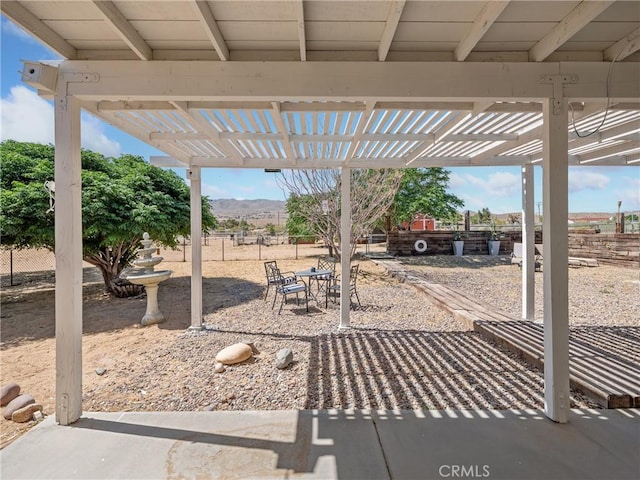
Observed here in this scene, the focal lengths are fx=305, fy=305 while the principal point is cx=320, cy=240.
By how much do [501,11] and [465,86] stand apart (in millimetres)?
509

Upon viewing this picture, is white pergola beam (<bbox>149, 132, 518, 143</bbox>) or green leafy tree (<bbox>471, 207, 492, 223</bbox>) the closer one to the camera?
white pergola beam (<bbox>149, 132, 518, 143</bbox>)

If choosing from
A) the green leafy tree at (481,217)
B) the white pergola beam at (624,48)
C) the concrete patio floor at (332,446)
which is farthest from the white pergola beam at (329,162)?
the green leafy tree at (481,217)

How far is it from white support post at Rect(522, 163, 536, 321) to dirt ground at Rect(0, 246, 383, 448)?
14.8 feet

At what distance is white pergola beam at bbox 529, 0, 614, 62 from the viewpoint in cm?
159

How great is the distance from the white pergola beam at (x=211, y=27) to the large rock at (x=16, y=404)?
300 centimetres

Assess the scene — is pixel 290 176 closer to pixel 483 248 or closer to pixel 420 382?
pixel 420 382

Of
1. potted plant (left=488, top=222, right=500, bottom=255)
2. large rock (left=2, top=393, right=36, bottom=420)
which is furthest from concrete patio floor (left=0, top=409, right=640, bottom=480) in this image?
potted plant (left=488, top=222, right=500, bottom=255)

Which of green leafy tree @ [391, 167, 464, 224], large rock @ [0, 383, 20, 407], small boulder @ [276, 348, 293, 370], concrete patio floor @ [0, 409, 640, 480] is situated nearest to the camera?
concrete patio floor @ [0, 409, 640, 480]

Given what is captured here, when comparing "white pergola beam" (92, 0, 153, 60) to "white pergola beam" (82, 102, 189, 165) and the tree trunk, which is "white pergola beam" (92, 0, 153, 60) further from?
the tree trunk

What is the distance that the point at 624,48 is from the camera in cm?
196

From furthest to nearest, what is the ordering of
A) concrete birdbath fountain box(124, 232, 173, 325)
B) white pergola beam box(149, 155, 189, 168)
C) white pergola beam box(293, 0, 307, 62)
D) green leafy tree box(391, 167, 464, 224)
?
green leafy tree box(391, 167, 464, 224) → concrete birdbath fountain box(124, 232, 173, 325) → white pergola beam box(149, 155, 189, 168) → white pergola beam box(293, 0, 307, 62)

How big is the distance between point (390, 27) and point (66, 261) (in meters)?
2.52

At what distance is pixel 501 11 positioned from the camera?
159cm

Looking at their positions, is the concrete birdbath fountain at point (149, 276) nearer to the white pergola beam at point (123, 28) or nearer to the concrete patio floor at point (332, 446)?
the concrete patio floor at point (332, 446)
